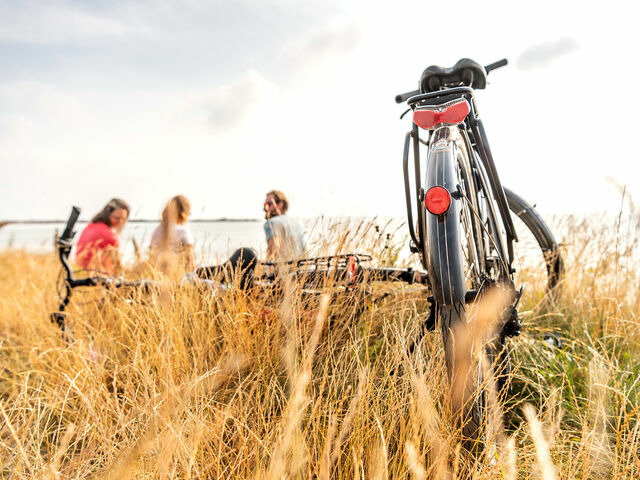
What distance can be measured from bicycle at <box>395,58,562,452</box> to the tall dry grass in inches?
5.5

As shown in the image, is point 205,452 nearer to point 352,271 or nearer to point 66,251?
point 352,271

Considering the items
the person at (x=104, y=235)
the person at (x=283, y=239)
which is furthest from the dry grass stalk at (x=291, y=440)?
the person at (x=104, y=235)

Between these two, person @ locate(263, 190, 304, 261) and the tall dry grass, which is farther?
person @ locate(263, 190, 304, 261)

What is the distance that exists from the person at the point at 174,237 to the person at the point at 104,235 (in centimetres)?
49

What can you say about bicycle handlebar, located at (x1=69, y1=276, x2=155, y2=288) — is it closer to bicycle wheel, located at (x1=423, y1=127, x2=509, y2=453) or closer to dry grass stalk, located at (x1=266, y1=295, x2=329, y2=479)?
dry grass stalk, located at (x1=266, y1=295, x2=329, y2=479)

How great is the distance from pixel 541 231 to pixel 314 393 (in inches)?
89.5

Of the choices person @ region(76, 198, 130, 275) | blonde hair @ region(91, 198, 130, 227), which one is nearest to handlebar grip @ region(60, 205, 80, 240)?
person @ region(76, 198, 130, 275)

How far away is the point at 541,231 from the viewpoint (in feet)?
10.1

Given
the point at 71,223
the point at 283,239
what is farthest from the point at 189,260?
the point at 283,239

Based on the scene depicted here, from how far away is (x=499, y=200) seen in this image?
1.91 m

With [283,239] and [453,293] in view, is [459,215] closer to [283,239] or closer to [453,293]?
[453,293]

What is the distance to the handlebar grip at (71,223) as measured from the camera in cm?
300

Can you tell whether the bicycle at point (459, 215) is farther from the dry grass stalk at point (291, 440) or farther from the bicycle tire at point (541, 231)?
the bicycle tire at point (541, 231)

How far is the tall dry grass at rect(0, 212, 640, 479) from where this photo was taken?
1.37 m
